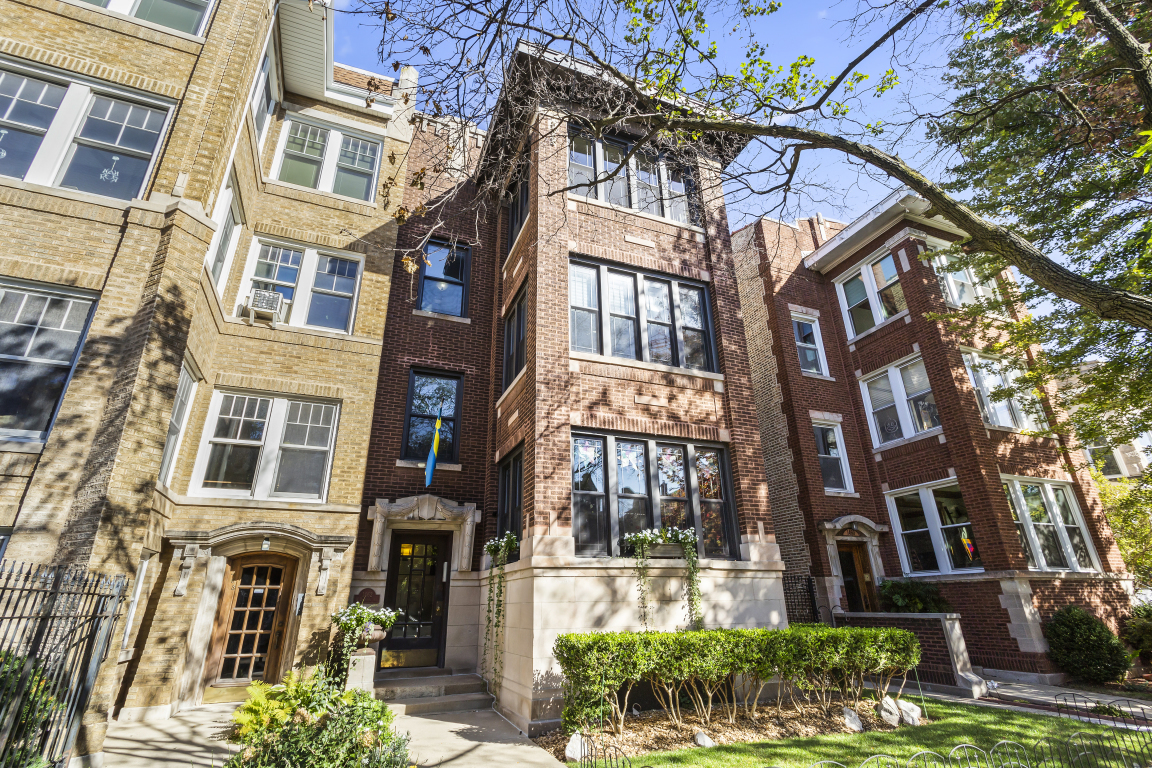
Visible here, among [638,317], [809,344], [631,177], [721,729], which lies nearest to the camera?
[721,729]

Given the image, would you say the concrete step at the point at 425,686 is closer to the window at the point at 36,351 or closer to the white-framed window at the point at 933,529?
the window at the point at 36,351

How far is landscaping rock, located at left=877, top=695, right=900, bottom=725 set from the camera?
752 cm

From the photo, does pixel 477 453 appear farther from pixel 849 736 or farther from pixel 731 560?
pixel 849 736

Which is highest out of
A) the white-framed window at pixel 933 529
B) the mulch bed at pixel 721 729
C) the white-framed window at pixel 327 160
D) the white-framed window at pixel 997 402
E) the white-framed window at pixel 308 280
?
the white-framed window at pixel 327 160

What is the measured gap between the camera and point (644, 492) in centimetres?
942

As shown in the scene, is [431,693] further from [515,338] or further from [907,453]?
[907,453]

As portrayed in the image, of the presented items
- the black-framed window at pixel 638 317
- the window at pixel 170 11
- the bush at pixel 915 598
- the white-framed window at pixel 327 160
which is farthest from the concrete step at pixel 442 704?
the window at pixel 170 11

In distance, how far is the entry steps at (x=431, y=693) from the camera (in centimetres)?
858

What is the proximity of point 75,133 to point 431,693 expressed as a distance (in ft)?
35.3

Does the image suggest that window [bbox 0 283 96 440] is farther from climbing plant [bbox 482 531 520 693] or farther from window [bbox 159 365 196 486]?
climbing plant [bbox 482 531 520 693]

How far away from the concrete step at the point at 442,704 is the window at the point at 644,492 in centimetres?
304

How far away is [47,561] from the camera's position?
22.2 feet

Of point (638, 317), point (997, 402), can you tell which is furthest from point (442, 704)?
point (997, 402)

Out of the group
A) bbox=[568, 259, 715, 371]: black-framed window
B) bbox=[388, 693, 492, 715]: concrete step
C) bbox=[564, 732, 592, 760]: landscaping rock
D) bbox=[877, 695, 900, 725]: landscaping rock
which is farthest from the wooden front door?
bbox=[877, 695, 900, 725]: landscaping rock
